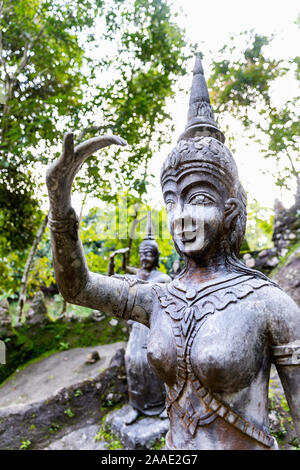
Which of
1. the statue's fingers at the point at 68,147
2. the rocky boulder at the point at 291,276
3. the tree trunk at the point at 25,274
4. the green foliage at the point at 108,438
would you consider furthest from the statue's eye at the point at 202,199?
the tree trunk at the point at 25,274

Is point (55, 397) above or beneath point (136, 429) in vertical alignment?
above

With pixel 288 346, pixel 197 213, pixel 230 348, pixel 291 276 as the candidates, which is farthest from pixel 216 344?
pixel 291 276

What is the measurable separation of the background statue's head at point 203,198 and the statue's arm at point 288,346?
0.42 metres

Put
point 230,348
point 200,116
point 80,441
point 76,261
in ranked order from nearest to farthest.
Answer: point 230,348
point 76,261
point 200,116
point 80,441

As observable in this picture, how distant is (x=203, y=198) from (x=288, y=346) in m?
0.83

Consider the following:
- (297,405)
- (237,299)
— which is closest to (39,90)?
(237,299)

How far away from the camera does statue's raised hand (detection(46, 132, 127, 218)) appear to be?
1.43 metres

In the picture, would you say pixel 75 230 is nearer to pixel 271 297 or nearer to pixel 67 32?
pixel 271 297

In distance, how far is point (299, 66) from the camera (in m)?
6.18

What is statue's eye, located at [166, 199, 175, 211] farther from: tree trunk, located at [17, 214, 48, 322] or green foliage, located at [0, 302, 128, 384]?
green foliage, located at [0, 302, 128, 384]

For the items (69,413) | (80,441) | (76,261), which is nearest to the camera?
(76,261)

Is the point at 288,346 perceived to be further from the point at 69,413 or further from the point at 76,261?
the point at 69,413

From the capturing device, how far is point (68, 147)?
1416 mm
